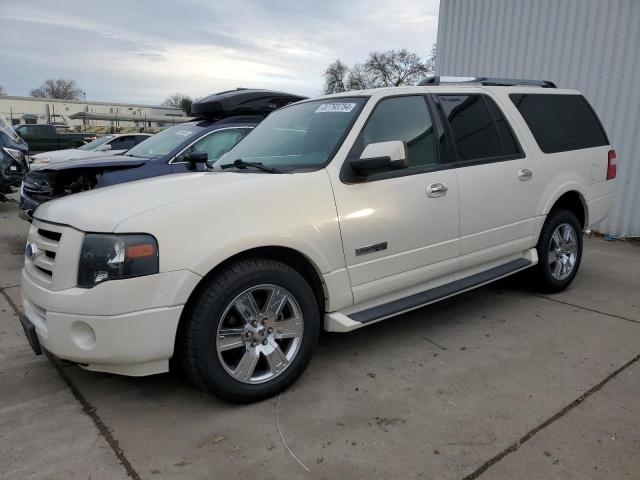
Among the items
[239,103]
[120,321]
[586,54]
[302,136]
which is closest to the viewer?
[120,321]

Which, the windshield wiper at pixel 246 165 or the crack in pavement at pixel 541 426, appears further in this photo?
the windshield wiper at pixel 246 165

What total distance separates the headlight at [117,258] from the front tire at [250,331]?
0.35 metres

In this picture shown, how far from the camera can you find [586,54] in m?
7.68

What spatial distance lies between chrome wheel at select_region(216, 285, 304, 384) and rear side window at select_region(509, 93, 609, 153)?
2863mm

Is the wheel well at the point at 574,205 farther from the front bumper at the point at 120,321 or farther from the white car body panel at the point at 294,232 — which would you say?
the front bumper at the point at 120,321

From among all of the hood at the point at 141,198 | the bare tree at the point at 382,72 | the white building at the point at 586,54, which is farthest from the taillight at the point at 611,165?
the bare tree at the point at 382,72

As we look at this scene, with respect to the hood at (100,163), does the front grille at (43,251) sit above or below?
below

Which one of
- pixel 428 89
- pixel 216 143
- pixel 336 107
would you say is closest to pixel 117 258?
pixel 336 107

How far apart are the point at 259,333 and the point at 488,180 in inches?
86.6

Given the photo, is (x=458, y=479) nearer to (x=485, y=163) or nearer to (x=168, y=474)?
(x=168, y=474)

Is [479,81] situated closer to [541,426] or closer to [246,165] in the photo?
[246,165]

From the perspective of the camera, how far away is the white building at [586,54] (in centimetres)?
731

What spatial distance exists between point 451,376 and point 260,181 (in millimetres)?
1750

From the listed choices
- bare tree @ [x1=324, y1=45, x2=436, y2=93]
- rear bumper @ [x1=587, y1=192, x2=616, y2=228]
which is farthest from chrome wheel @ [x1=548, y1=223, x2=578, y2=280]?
bare tree @ [x1=324, y1=45, x2=436, y2=93]
